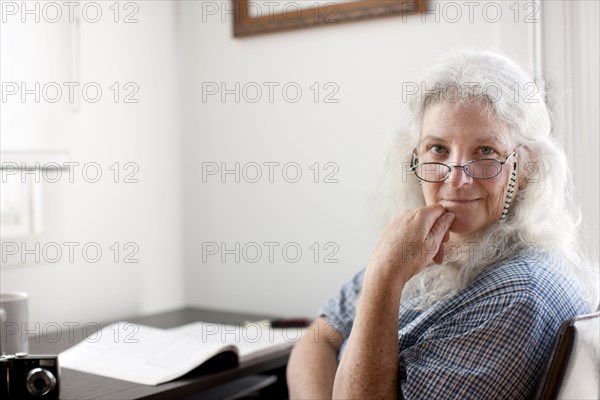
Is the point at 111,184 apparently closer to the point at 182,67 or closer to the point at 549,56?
the point at 182,67

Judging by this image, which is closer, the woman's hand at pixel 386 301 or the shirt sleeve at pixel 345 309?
the woman's hand at pixel 386 301

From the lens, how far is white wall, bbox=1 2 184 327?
203 cm

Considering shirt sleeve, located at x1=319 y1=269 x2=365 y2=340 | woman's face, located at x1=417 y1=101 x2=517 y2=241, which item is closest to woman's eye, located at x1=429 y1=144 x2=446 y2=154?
woman's face, located at x1=417 y1=101 x2=517 y2=241

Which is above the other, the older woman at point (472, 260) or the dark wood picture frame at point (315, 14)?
the dark wood picture frame at point (315, 14)

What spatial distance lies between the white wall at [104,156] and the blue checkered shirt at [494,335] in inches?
44.3

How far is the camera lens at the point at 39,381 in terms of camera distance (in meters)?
1.42

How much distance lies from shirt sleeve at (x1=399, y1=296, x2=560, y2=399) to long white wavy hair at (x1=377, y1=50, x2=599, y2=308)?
135mm

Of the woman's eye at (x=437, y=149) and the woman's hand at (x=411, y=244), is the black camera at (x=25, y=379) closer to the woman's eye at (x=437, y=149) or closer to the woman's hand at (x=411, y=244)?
the woman's hand at (x=411, y=244)

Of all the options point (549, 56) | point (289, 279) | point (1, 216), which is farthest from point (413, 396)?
point (1, 216)

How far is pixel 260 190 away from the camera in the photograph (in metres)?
2.31

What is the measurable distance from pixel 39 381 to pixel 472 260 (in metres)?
0.82

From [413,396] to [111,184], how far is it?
1.29 metres

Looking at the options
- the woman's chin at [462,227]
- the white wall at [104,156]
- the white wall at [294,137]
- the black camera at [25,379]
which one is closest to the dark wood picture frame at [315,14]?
the white wall at [294,137]

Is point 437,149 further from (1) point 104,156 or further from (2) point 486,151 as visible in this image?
(1) point 104,156
